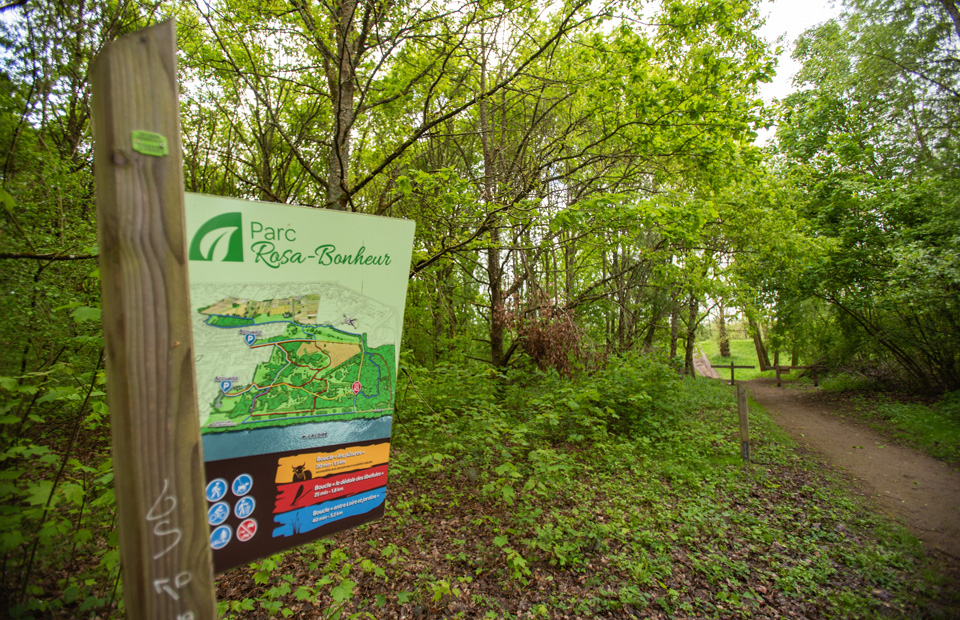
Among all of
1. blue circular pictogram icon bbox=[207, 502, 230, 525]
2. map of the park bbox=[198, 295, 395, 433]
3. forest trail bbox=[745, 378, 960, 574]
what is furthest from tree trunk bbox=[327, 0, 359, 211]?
→ forest trail bbox=[745, 378, 960, 574]

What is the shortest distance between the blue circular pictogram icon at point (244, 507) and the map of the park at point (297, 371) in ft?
0.82

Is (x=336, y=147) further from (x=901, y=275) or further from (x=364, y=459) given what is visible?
(x=901, y=275)

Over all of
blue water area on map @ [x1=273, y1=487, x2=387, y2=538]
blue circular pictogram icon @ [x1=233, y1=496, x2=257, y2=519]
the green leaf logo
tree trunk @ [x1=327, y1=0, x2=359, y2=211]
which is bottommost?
blue water area on map @ [x1=273, y1=487, x2=387, y2=538]

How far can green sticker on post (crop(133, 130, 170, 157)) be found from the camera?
3.71 ft

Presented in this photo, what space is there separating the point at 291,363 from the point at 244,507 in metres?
0.50


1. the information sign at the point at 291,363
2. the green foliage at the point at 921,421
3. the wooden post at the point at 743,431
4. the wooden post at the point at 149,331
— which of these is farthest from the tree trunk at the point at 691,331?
the wooden post at the point at 149,331

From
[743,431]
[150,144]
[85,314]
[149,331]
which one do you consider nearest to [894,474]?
[743,431]

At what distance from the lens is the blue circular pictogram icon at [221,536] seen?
1.43 meters

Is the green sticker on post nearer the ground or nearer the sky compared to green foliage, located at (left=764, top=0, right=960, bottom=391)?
nearer the ground

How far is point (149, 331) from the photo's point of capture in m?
1.14

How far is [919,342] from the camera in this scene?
31.2ft

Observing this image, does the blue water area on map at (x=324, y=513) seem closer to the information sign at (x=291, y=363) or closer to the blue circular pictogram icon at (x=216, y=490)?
the information sign at (x=291, y=363)

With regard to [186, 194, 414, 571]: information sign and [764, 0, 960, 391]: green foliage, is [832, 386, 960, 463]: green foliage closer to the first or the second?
[764, 0, 960, 391]: green foliage

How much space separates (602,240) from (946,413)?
8.12 meters
